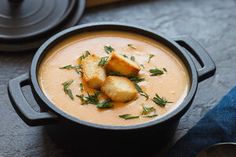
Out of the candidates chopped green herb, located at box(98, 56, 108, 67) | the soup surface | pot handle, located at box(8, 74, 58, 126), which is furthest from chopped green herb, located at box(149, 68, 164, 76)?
pot handle, located at box(8, 74, 58, 126)

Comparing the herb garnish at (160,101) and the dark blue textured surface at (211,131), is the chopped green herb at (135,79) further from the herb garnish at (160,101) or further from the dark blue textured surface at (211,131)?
the dark blue textured surface at (211,131)

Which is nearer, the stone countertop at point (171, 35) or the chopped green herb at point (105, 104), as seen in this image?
the chopped green herb at point (105, 104)

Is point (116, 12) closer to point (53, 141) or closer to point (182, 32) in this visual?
Answer: point (182, 32)

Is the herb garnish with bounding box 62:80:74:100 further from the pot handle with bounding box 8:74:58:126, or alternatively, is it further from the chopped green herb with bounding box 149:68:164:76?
the chopped green herb with bounding box 149:68:164:76

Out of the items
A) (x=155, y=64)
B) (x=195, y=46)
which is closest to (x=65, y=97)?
(x=155, y=64)

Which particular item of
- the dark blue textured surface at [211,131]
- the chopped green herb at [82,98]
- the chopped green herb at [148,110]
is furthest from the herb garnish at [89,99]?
the dark blue textured surface at [211,131]

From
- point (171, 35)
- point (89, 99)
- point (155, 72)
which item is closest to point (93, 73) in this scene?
point (89, 99)
